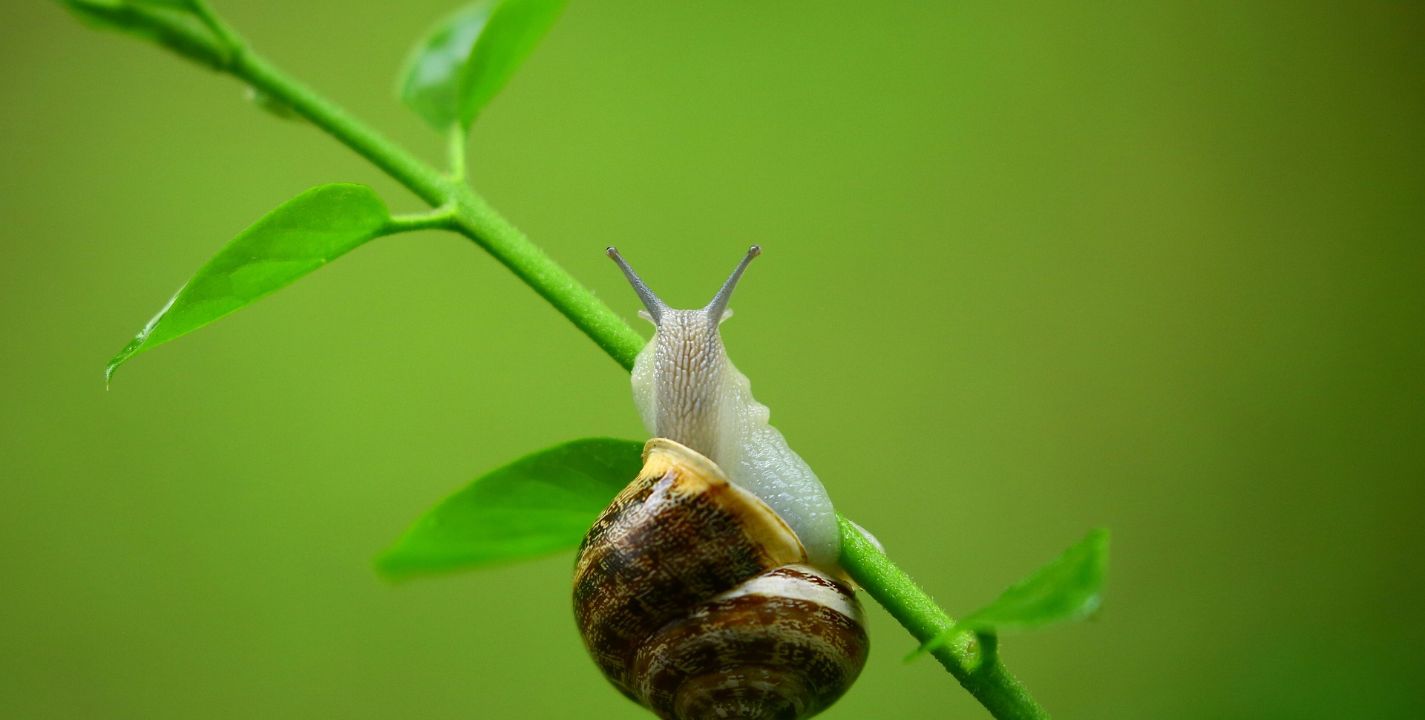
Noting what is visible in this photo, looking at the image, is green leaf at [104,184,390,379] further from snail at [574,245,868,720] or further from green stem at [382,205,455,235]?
snail at [574,245,868,720]

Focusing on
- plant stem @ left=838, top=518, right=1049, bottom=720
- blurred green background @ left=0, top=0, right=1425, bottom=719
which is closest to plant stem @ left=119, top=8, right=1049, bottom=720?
plant stem @ left=838, top=518, right=1049, bottom=720

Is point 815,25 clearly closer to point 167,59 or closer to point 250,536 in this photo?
point 167,59

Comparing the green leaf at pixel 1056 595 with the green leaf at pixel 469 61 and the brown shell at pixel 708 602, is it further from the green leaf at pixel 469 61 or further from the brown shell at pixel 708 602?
the green leaf at pixel 469 61

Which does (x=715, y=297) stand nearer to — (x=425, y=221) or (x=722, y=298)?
(x=722, y=298)

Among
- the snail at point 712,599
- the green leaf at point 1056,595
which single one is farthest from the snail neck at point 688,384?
the green leaf at point 1056,595

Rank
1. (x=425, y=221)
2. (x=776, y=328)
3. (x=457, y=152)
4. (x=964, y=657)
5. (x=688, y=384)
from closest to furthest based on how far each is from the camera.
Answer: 1. (x=964, y=657)
2. (x=425, y=221)
3. (x=457, y=152)
4. (x=688, y=384)
5. (x=776, y=328)

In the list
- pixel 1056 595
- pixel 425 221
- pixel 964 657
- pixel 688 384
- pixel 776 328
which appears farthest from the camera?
pixel 776 328

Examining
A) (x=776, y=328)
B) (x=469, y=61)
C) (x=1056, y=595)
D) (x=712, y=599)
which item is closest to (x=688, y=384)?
(x=712, y=599)

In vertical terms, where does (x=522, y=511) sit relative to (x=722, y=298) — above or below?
below
